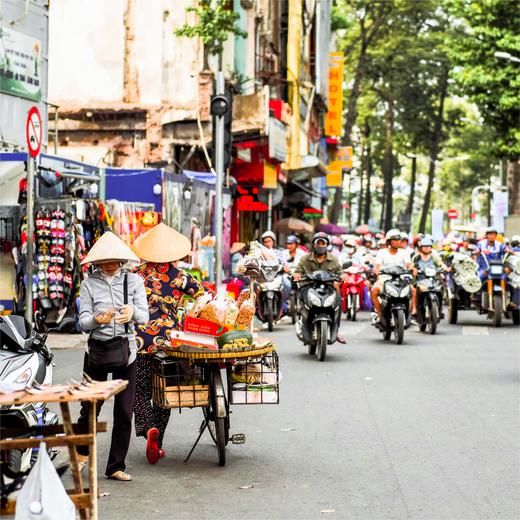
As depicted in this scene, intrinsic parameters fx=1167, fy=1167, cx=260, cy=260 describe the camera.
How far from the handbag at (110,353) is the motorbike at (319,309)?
821cm

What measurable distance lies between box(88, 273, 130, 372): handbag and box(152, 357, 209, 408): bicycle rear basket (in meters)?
0.55

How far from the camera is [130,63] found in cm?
2842

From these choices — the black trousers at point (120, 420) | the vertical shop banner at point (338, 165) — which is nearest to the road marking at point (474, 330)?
the black trousers at point (120, 420)

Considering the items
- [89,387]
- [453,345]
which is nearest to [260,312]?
[453,345]

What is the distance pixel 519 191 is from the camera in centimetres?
4781

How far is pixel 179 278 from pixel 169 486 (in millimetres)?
1713

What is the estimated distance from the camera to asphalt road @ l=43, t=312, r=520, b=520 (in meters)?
7.16

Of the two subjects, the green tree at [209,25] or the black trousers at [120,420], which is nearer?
the black trousers at [120,420]

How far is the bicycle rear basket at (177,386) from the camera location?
834 centimetres

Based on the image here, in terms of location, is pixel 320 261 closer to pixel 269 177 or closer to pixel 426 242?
pixel 426 242

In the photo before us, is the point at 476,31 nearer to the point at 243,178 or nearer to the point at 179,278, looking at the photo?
the point at 243,178

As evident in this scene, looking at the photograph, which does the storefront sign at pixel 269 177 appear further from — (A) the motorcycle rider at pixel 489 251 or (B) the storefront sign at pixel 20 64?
(B) the storefront sign at pixel 20 64

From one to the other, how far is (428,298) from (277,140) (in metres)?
13.9

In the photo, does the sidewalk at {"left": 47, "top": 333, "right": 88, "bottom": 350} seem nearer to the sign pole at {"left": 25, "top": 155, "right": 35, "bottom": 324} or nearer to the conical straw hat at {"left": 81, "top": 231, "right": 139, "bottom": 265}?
the sign pole at {"left": 25, "top": 155, "right": 35, "bottom": 324}
